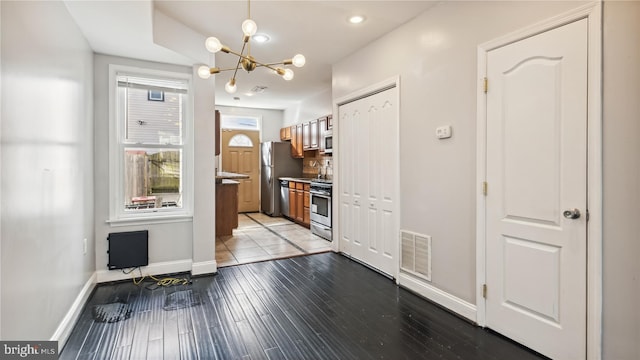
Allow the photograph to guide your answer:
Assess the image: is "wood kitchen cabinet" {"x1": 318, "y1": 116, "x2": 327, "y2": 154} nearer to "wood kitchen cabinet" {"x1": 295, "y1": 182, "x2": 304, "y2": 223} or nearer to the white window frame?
"wood kitchen cabinet" {"x1": 295, "y1": 182, "x2": 304, "y2": 223}

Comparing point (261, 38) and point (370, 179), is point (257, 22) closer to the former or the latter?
point (261, 38)

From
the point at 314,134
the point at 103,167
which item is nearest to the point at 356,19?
the point at 103,167

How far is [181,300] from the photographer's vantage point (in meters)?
2.90

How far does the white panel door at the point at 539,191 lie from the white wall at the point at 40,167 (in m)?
2.88

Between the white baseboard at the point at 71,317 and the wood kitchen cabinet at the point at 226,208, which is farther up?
the wood kitchen cabinet at the point at 226,208

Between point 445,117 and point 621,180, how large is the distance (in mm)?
1290

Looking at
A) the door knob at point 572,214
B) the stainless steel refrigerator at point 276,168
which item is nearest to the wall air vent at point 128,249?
the door knob at point 572,214

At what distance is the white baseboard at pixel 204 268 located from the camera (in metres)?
3.54

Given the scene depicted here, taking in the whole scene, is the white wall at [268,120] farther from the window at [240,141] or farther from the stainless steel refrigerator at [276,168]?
the stainless steel refrigerator at [276,168]

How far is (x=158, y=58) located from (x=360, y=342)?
3.35 metres

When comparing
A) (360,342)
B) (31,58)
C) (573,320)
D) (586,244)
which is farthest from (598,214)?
(31,58)

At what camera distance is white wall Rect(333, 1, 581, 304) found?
8.16 feet

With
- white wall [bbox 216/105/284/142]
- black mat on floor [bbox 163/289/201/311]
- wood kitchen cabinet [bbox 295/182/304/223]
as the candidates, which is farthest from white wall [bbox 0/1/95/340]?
white wall [bbox 216/105/284/142]

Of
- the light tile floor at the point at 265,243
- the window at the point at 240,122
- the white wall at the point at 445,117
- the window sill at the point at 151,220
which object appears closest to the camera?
the white wall at the point at 445,117
